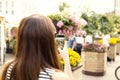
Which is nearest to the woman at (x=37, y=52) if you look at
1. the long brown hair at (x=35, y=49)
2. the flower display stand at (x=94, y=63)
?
the long brown hair at (x=35, y=49)

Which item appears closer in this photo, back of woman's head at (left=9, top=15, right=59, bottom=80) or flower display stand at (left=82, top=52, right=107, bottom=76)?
back of woman's head at (left=9, top=15, right=59, bottom=80)

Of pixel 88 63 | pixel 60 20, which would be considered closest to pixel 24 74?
pixel 60 20

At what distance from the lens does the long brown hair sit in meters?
1.43

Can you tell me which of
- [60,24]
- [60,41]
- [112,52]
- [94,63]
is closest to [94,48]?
[94,63]

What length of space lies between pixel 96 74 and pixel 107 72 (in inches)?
32.7

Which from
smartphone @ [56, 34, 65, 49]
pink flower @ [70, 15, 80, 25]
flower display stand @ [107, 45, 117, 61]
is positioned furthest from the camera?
flower display stand @ [107, 45, 117, 61]

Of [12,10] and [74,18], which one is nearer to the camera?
[74,18]

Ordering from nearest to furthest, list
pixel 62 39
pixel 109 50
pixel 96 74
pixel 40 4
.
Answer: pixel 62 39 < pixel 96 74 < pixel 109 50 < pixel 40 4

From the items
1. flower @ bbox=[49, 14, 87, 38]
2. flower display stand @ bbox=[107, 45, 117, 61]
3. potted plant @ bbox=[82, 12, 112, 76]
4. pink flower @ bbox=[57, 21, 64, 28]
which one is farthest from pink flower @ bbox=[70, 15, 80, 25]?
flower display stand @ bbox=[107, 45, 117, 61]

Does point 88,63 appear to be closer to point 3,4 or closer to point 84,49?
point 84,49

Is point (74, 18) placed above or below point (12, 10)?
below

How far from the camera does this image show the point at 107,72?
27.1ft

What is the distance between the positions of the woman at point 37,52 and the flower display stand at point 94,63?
6.08 m

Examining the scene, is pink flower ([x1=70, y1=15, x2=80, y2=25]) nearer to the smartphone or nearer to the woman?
the smartphone
